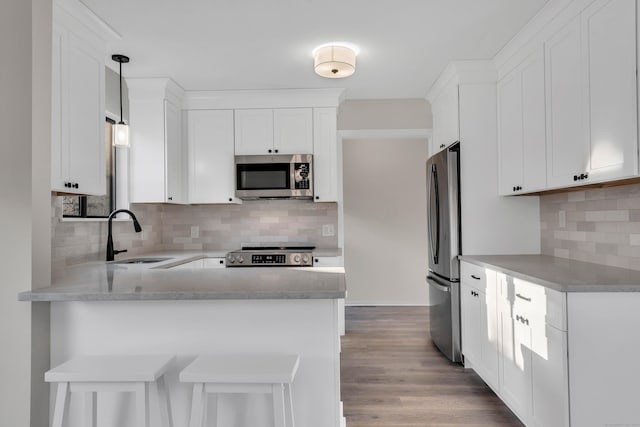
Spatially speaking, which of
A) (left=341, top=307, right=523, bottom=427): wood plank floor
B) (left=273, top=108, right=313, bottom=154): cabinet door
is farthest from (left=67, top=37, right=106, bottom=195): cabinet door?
(left=341, top=307, right=523, bottom=427): wood plank floor

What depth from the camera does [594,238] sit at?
2.43 meters

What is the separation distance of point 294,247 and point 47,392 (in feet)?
8.54

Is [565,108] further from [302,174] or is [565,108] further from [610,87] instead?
[302,174]

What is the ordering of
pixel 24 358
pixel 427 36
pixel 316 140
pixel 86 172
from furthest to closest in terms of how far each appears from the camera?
1. pixel 316 140
2. pixel 427 36
3. pixel 86 172
4. pixel 24 358

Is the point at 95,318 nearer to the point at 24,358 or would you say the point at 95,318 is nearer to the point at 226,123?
the point at 24,358

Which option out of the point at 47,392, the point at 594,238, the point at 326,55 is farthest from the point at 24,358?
the point at 594,238

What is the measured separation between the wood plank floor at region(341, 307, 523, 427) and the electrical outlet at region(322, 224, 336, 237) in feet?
3.38

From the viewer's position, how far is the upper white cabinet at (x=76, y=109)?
2.02m

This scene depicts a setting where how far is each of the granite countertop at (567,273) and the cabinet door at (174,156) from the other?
8.64ft

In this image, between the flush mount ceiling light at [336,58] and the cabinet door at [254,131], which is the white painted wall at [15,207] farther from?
the cabinet door at [254,131]

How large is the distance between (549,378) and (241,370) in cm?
142

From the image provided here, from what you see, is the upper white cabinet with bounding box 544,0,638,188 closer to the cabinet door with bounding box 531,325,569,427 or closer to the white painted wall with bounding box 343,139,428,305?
the cabinet door with bounding box 531,325,569,427

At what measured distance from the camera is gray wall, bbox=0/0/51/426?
1579 mm

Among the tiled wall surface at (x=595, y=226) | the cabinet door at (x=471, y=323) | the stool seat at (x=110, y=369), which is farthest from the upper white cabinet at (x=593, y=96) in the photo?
the stool seat at (x=110, y=369)
